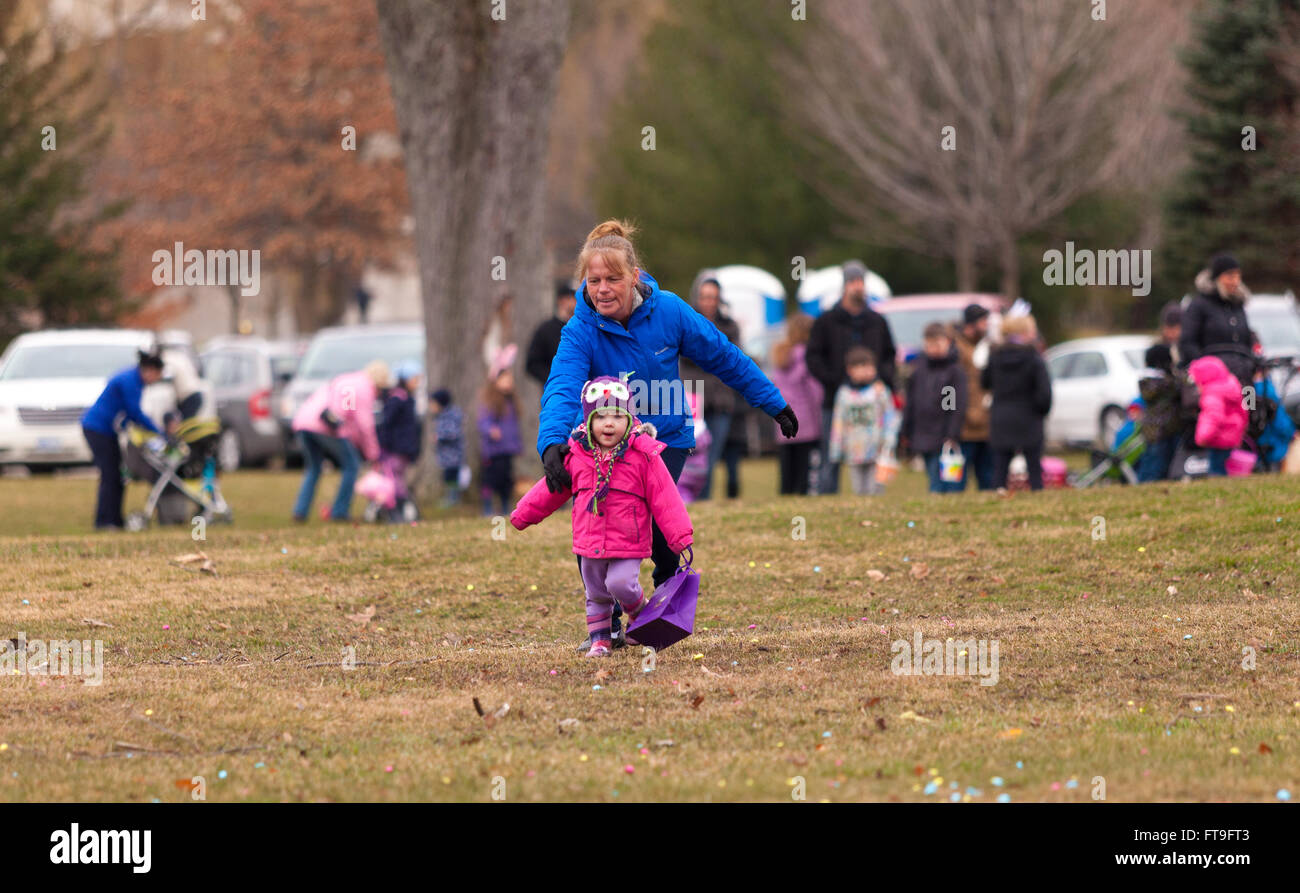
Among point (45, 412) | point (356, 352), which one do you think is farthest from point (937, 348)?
point (45, 412)

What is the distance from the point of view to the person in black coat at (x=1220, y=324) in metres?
13.5

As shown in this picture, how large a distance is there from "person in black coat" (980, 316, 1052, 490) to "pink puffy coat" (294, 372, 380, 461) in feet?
19.2

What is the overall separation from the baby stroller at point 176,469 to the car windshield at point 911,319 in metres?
12.2

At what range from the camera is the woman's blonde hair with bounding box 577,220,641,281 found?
24.0 ft

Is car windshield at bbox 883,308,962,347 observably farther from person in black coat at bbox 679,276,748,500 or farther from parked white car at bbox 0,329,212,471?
parked white car at bbox 0,329,212,471

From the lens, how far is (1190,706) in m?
6.78

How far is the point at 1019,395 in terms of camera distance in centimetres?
1404

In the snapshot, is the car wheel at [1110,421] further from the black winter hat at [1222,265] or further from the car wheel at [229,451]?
the car wheel at [229,451]

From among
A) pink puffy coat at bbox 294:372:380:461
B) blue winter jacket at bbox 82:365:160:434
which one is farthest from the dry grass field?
pink puffy coat at bbox 294:372:380:461

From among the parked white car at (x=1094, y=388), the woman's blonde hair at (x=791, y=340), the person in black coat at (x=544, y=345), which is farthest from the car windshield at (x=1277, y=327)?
the person in black coat at (x=544, y=345)

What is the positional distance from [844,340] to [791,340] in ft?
2.20

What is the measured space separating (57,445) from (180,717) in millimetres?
14815
